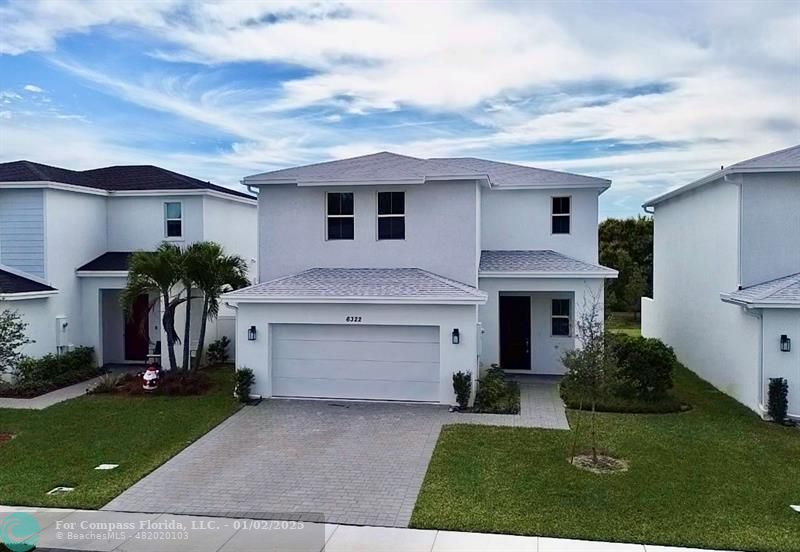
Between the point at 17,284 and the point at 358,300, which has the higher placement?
the point at 17,284

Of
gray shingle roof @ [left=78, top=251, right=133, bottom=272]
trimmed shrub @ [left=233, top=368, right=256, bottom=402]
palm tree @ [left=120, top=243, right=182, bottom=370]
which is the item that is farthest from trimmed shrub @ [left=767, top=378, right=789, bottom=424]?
gray shingle roof @ [left=78, top=251, right=133, bottom=272]

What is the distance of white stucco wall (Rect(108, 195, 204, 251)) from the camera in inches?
749

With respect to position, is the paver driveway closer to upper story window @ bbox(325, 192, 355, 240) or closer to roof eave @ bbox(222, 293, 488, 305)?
roof eave @ bbox(222, 293, 488, 305)

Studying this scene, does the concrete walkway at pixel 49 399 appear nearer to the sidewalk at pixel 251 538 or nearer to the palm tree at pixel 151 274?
the palm tree at pixel 151 274

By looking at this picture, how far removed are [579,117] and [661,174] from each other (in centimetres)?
678

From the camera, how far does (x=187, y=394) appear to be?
49.6 ft

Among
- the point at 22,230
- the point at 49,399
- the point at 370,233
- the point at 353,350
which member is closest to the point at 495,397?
the point at 353,350

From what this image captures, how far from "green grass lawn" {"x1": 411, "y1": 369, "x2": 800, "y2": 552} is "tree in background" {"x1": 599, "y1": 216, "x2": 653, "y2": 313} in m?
20.9

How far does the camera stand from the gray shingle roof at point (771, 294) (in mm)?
12273

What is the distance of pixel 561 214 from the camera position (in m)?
18.5

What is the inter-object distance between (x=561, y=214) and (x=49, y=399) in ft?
48.8

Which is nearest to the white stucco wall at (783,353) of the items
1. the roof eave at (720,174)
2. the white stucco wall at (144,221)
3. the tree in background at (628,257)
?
the roof eave at (720,174)

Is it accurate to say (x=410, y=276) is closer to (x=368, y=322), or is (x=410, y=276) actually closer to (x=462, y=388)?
(x=368, y=322)

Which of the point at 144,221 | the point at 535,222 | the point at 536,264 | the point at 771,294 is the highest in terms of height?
the point at 144,221
